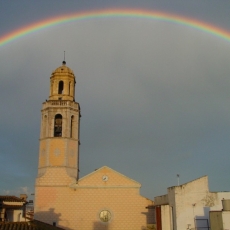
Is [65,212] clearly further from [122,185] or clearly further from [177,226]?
[177,226]

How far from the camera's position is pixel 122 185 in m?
35.0

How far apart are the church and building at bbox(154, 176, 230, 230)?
25.0ft

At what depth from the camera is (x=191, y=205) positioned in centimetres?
2559

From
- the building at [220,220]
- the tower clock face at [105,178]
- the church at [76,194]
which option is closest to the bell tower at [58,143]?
the church at [76,194]

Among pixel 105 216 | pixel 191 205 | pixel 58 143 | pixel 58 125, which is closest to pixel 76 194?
pixel 105 216

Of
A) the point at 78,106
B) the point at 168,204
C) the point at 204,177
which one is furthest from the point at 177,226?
the point at 78,106

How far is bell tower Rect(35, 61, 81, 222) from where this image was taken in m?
34.2

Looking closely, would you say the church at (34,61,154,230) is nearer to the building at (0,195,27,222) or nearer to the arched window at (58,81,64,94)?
the building at (0,195,27,222)

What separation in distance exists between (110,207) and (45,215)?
6.71 metres

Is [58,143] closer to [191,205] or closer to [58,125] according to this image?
[58,125]

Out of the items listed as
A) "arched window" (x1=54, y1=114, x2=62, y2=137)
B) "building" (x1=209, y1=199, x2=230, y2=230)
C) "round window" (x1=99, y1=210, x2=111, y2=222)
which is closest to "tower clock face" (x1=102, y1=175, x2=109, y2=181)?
"round window" (x1=99, y1=210, x2=111, y2=222)

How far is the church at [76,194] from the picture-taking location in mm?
33625

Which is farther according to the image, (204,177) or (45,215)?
(45,215)

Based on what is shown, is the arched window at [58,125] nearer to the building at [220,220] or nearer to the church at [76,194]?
the church at [76,194]
